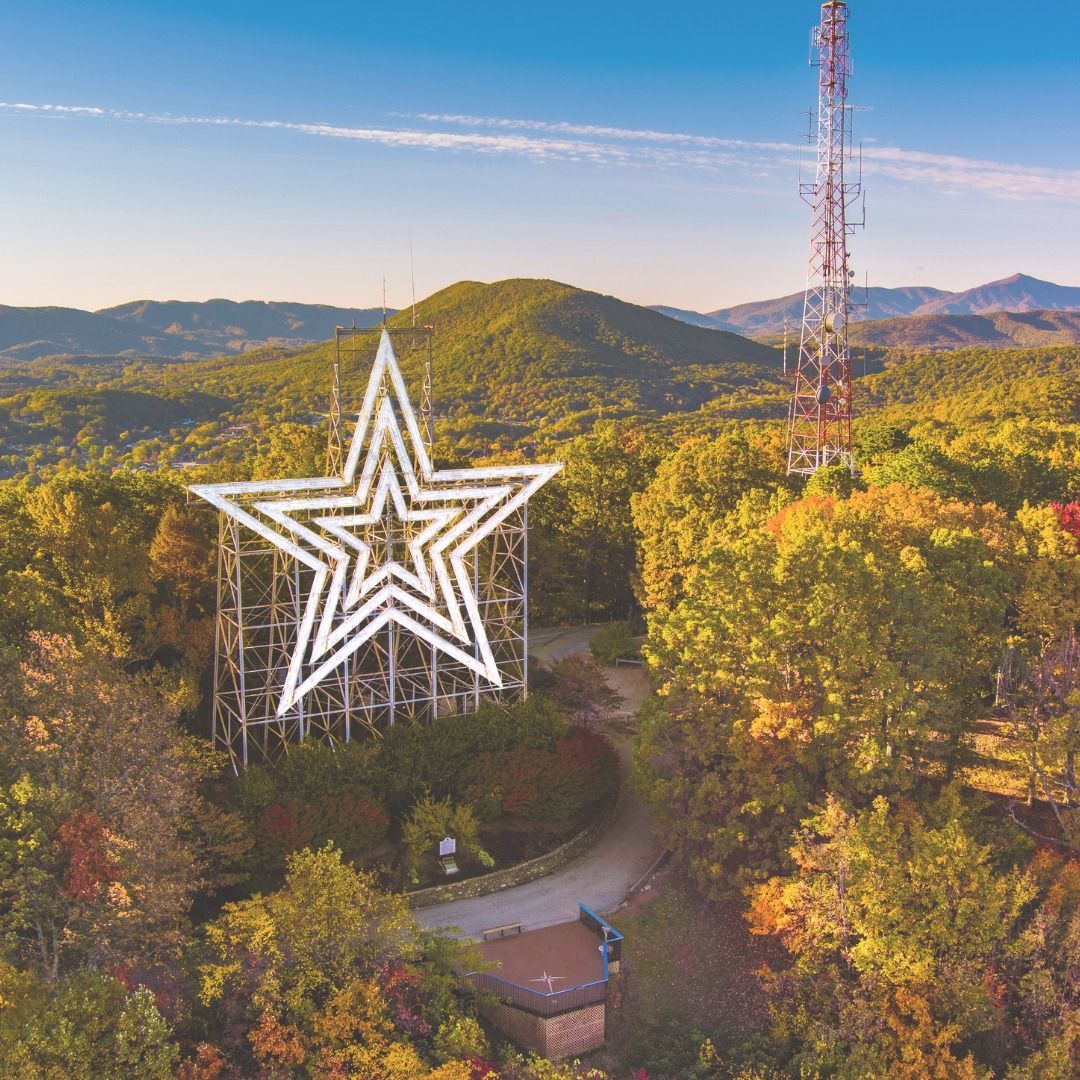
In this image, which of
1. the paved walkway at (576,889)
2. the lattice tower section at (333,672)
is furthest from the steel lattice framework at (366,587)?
the paved walkway at (576,889)

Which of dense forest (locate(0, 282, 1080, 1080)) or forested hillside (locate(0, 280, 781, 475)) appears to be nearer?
dense forest (locate(0, 282, 1080, 1080))

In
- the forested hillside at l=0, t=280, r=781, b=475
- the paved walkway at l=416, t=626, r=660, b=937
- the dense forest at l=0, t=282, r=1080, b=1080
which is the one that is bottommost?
the paved walkway at l=416, t=626, r=660, b=937

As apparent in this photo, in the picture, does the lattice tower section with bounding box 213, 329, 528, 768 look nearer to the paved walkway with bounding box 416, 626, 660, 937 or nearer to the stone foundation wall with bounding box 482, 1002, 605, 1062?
the paved walkway with bounding box 416, 626, 660, 937

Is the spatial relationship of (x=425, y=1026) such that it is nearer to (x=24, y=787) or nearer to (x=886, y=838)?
(x=24, y=787)

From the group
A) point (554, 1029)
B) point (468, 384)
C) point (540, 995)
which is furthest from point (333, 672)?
point (468, 384)

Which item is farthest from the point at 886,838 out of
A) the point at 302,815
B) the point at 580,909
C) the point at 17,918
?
the point at 17,918

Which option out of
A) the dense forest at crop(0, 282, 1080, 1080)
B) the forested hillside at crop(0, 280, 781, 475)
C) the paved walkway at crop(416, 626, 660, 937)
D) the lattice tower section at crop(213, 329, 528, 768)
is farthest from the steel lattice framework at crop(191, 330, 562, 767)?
the forested hillside at crop(0, 280, 781, 475)

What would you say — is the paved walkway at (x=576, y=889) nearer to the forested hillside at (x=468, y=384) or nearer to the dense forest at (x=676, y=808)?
the dense forest at (x=676, y=808)
